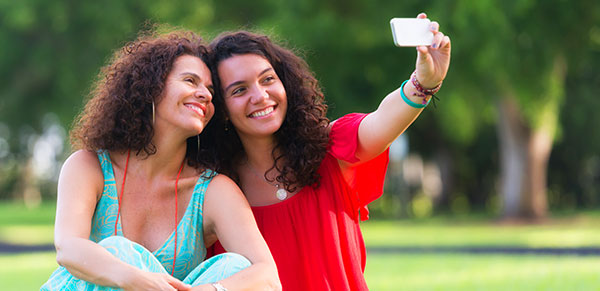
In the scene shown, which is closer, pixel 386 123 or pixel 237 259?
pixel 237 259

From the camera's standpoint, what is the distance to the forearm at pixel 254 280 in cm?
295

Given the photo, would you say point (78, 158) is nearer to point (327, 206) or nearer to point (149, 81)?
point (149, 81)

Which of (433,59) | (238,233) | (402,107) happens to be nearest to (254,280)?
(238,233)

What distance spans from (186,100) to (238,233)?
0.60 metres

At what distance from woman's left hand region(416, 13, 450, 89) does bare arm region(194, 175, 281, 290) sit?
896 millimetres

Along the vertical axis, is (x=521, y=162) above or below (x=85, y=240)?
above

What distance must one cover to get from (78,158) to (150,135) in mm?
313

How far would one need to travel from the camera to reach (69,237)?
3074 millimetres

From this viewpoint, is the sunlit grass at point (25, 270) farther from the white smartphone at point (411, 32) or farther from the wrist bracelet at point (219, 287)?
the white smartphone at point (411, 32)

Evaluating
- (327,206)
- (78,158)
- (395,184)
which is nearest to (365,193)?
(327,206)

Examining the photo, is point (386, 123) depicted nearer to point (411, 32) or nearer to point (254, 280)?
point (411, 32)

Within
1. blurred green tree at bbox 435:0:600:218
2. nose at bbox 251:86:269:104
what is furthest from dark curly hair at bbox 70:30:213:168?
blurred green tree at bbox 435:0:600:218

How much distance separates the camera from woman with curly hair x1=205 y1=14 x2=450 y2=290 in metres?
3.46

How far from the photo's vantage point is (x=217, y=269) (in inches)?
118
